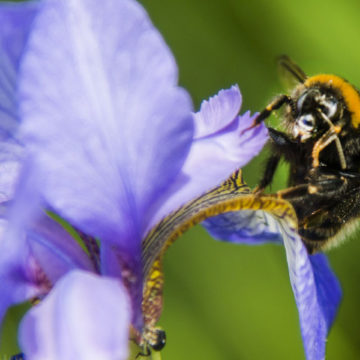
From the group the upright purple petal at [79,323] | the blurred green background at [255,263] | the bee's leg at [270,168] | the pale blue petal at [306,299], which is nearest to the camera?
the upright purple petal at [79,323]

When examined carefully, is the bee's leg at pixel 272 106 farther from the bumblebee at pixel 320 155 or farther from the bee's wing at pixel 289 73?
the bee's wing at pixel 289 73

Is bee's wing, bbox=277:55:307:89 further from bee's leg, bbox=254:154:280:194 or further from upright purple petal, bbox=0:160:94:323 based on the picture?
upright purple petal, bbox=0:160:94:323

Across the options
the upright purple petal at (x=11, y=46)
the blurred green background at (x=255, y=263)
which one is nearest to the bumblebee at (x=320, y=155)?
the upright purple petal at (x=11, y=46)

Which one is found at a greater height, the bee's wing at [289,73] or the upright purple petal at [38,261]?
the bee's wing at [289,73]

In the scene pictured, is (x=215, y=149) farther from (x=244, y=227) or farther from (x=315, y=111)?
(x=244, y=227)

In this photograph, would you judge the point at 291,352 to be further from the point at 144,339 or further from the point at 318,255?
the point at 144,339

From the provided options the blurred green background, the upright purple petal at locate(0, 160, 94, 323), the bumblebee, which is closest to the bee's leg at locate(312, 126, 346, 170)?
the bumblebee
